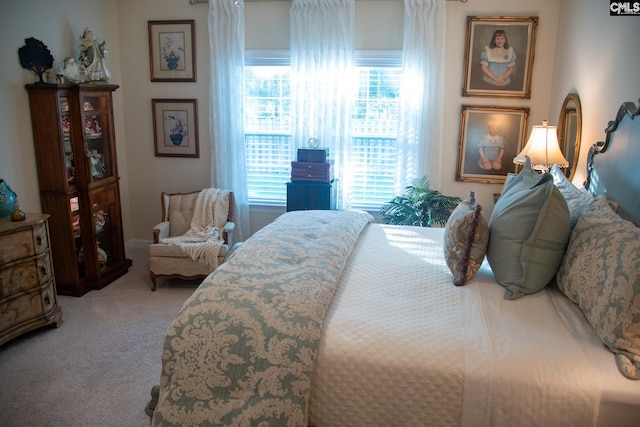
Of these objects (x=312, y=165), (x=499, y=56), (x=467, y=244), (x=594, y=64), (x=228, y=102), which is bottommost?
(x=467, y=244)

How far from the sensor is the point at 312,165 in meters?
4.60

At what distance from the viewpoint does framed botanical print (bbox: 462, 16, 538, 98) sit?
4375 millimetres

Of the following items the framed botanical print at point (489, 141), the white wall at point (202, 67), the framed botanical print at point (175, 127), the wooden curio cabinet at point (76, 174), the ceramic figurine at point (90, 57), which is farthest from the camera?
the framed botanical print at point (175, 127)

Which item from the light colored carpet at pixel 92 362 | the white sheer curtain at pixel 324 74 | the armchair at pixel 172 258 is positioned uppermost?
the white sheer curtain at pixel 324 74

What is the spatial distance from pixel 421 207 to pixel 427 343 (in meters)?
2.65

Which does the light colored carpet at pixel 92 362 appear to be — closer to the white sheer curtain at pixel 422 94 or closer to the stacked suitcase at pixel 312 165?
the stacked suitcase at pixel 312 165

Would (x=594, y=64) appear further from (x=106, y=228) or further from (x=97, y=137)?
(x=106, y=228)

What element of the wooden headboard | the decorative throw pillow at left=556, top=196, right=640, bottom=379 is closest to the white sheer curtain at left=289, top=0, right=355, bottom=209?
the wooden headboard

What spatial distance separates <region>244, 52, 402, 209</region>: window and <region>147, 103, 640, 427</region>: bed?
103 inches

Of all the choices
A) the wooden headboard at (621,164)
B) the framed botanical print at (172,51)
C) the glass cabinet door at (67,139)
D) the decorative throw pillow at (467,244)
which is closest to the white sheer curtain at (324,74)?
A: the framed botanical print at (172,51)

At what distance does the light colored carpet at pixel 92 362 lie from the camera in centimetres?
267

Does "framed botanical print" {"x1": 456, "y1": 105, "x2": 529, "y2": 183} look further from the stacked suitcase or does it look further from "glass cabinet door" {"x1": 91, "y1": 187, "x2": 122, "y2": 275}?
"glass cabinet door" {"x1": 91, "y1": 187, "x2": 122, "y2": 275}

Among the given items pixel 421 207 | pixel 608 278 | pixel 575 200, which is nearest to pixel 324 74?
pixel 421 207

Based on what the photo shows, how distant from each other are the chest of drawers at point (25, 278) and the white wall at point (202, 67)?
709 mm
